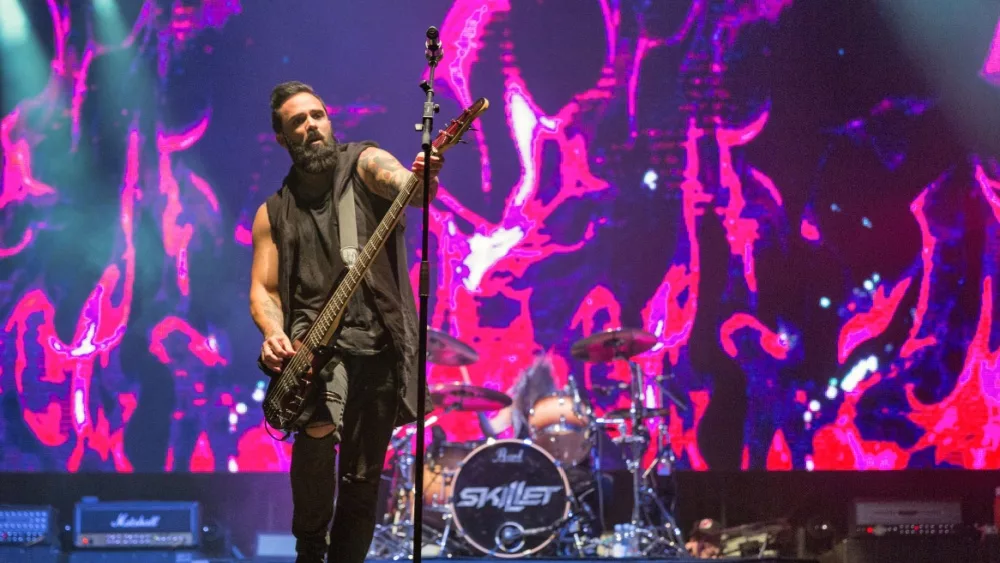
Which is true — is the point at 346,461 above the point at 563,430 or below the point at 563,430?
below

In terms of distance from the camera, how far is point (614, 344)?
5.91 meters

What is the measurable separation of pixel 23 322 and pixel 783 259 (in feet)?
17.6

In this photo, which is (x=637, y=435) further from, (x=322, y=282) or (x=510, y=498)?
(x=322, y=282)

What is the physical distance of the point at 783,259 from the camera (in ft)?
22.1

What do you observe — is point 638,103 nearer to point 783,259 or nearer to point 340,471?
point 783,259

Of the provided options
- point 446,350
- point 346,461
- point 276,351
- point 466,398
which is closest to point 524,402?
point 466,398

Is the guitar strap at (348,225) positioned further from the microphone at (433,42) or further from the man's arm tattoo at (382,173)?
the microphone at (433,42)

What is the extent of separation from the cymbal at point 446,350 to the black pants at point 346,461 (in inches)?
111

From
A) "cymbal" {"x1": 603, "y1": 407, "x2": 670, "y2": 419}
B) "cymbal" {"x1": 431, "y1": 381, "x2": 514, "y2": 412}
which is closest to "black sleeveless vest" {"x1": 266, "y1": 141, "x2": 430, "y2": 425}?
"cymbal" {"x1": 431, "y1": 381, "x2": 514, "y2": 412}

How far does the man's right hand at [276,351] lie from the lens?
2.78 meters

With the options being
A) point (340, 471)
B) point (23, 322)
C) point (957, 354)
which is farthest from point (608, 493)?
point (23, 322)

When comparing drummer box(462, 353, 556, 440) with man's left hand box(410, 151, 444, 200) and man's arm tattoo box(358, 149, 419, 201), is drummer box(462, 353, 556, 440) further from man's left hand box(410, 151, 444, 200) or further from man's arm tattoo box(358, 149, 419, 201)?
man's left hand box(410, 151, 444, 200)

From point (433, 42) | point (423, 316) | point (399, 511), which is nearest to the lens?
point (423, 316)

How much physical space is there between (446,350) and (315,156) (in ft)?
9.93
